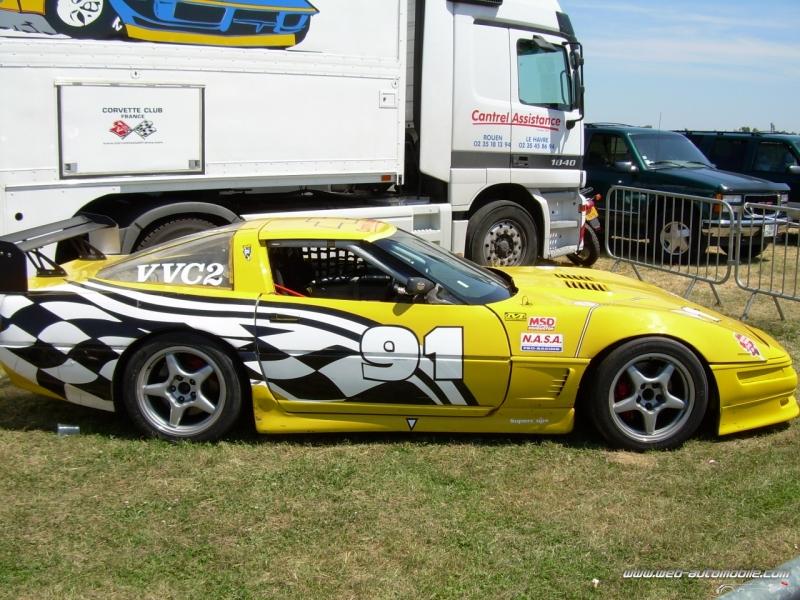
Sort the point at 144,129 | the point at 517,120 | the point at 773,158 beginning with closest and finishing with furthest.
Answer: the point at 144,129
the point at 517,120
the point at 773,158

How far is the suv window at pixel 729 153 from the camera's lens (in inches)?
574

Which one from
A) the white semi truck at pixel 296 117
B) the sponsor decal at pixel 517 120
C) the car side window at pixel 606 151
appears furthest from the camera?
the car side window at pixel 606 151

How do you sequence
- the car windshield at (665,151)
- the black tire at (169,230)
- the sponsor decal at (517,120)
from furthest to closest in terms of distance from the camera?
the car windshield at (665,151)
the sponsor decal at (517,120)
the black tire at (169,230)

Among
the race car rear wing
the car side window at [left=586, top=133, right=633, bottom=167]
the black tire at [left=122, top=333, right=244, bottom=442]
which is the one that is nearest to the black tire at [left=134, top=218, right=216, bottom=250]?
the race car rear wing

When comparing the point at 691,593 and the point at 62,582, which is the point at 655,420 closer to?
the point at 691,593

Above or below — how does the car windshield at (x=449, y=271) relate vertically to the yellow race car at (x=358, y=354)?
above

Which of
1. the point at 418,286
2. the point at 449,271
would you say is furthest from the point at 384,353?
the point at 449,271

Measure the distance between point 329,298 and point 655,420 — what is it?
6.27 ft

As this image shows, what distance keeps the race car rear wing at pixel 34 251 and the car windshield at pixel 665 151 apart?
29.5 ft

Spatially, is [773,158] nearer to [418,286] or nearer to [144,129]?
[144,129]

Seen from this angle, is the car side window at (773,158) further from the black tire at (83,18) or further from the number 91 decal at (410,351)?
the number 91 decal at (410,351)

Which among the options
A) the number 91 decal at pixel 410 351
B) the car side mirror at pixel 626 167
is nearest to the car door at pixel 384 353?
the number 91 decal at pixel 410 351

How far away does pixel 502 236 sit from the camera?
30.7ft

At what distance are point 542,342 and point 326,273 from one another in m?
1.44
